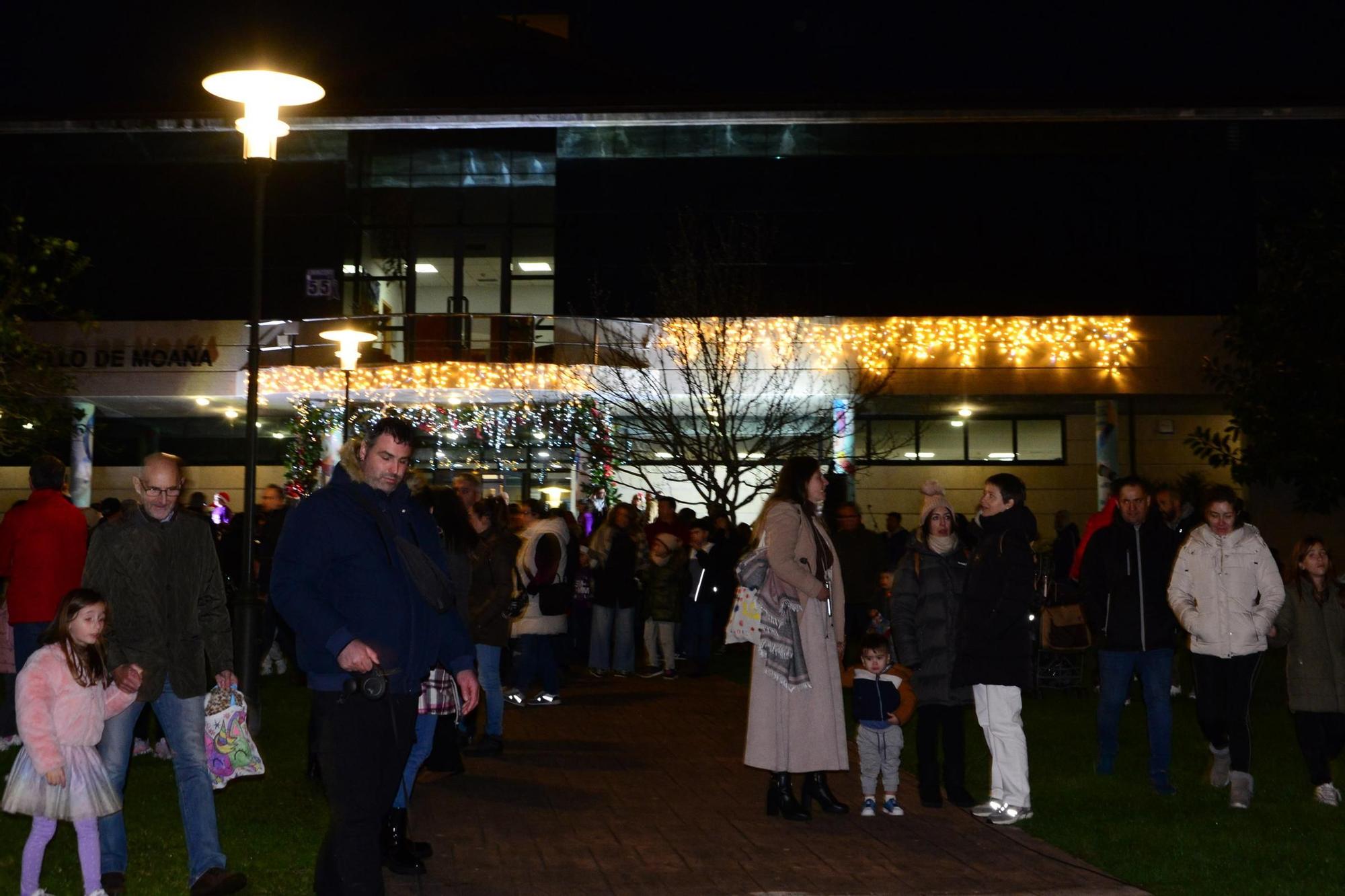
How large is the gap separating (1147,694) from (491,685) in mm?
4690

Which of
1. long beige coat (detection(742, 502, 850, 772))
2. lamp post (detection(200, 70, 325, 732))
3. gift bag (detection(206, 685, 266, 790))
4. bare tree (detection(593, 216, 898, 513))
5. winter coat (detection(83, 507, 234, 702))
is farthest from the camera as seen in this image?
bare tree (detection(593, 216, 898, 513))

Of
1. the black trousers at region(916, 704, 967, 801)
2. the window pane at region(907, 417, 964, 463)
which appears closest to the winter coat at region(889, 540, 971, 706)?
the black trousers at region(916, 704, 967, 801)

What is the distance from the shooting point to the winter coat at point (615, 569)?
17.7m

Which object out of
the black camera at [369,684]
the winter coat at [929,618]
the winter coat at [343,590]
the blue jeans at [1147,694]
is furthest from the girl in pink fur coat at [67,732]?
the blue jeans at [1147,694]

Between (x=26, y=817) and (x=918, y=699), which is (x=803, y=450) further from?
(x=26, y=817)

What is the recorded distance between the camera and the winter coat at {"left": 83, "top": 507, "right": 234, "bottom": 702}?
256 inches

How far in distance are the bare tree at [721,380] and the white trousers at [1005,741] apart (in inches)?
468

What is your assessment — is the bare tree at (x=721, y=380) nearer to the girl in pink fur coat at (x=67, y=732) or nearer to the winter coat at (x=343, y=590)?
the girl in pink fur coat at (x=67, y=732)

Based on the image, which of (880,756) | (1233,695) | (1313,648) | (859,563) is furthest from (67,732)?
(859,563)

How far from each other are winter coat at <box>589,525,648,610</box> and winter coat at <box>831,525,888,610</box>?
2.98m

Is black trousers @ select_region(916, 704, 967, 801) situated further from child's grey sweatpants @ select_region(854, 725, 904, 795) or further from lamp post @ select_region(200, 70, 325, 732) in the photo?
lamp post @ select_region(200, 70, 325, 732)

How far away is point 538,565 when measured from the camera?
534 inches

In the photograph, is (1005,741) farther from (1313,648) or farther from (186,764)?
(186,764)

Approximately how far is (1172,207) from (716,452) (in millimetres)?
13678
